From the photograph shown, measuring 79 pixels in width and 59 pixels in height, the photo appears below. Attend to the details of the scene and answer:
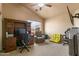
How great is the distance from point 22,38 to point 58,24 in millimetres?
671

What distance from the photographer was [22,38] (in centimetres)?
212

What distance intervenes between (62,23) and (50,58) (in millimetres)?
648

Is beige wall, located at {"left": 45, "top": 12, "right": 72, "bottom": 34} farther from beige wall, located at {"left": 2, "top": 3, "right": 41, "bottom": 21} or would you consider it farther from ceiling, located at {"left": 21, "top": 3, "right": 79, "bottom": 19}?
beige wall, located at {"left": 2, "top": 3, "right": 41, "bottom": 21}

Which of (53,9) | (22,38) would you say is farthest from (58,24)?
(22,38)

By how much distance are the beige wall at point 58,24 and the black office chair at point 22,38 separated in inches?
14.8

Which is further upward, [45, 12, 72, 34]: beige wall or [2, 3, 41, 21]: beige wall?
[2, 3, 41, 21]: beige wall

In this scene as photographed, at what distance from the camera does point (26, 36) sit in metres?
2.16

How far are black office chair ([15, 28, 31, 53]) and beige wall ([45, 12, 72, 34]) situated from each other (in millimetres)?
375

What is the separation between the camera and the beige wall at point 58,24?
209 cm

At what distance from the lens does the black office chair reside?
210 cm

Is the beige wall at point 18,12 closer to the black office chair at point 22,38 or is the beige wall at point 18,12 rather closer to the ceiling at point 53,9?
the ceiling at point 53,9

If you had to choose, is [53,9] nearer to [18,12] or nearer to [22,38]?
[18,12]

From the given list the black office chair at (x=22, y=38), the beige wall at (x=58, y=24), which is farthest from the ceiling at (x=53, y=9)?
the black office chair at (x=22, y=38)

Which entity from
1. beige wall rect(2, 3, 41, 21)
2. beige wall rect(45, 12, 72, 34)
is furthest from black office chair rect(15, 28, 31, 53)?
beige wall rect(45, 12, 72, 34)
